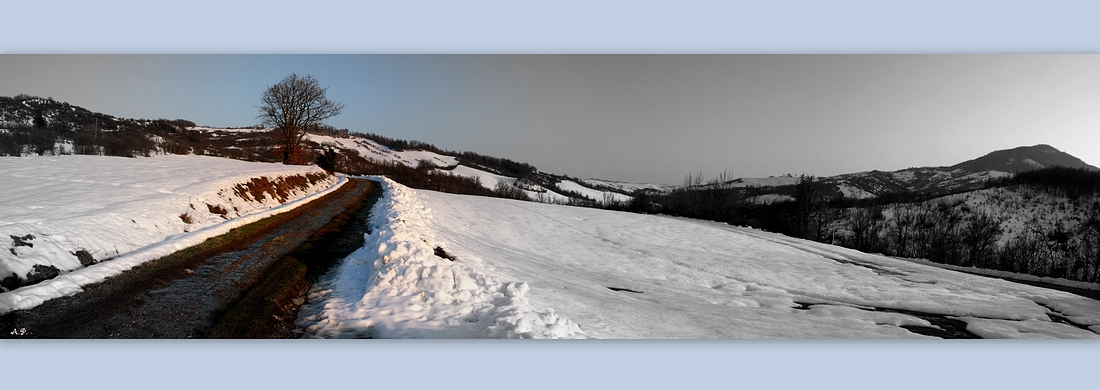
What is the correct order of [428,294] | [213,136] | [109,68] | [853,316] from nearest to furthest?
[428,294] → [853,316] → [109,68] → [213,136]

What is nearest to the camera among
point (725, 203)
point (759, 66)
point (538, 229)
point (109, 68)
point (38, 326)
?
point (38, 326)

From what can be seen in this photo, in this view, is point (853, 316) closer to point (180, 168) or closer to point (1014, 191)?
point (1014, 191)

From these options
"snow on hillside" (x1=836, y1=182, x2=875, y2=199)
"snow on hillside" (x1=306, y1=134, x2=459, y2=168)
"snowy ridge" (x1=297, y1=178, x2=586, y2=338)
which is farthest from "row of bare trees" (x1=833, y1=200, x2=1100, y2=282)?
"snow on hillside" (x1=306, y1=134, x2=459, y2=168)

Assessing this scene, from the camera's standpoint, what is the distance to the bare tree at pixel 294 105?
8008 millimetres

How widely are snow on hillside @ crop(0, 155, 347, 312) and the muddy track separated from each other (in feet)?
0.65

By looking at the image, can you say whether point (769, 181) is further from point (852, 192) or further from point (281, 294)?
point (281, 294)

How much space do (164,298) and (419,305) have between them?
245cm

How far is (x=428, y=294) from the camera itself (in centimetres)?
532

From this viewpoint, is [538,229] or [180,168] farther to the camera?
[538,229]

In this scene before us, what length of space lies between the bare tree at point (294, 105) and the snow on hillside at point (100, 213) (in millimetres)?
2141

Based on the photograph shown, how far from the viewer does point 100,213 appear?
5.99 m

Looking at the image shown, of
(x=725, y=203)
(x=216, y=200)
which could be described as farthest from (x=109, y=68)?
(x=725, y=203)

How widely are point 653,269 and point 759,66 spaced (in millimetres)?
4485

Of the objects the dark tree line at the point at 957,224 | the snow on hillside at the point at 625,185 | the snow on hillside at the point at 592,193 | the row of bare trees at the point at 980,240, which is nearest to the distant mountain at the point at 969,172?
the dark tree line at the point at 957,224
